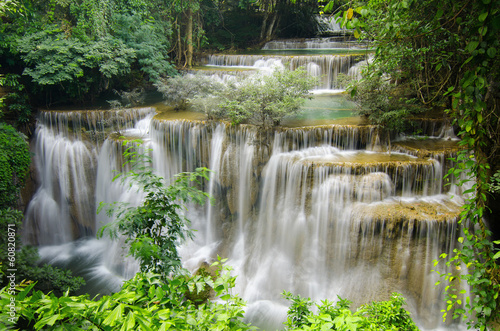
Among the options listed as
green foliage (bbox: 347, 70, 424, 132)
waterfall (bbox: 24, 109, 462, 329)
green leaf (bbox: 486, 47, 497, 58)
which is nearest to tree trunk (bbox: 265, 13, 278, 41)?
waterfall (bbox: 24, 109, 462, 329)

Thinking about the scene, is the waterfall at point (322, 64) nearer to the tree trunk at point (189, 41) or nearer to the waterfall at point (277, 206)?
the tree trunk at point (189, 41)

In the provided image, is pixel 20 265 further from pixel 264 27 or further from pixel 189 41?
pixel 264 27

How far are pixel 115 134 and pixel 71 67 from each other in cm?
285

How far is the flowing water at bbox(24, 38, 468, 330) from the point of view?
679cm

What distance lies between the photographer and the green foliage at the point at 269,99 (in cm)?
869

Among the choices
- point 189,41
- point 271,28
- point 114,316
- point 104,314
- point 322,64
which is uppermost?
point 271,28

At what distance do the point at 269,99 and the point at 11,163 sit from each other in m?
7.80

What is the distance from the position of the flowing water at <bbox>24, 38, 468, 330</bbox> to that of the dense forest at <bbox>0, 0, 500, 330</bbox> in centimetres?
74

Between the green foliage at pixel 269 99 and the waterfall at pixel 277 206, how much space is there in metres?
0.49

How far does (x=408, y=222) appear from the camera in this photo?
655 cm

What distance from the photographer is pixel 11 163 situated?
9023 millimetres

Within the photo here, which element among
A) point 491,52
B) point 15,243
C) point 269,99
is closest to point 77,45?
point 269,99

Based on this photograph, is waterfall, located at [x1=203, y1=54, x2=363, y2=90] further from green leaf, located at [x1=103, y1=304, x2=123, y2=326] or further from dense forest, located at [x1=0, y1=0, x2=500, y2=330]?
green leaf, located at [x1=103, y1=304, x2=123, y2=326]

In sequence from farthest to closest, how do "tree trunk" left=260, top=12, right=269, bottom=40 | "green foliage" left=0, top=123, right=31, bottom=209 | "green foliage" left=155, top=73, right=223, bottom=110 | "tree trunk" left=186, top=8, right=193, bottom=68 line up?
"tree trunk" left=260, top=12, right=269, bottom=40
"tree trunk" left=186, top=8, right=193, bottom=68
"green foliage" left=155, top=73, right=223, bottom=110
"green foliage" left=0, top=123, right=31, bottom=209
